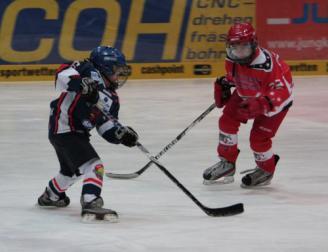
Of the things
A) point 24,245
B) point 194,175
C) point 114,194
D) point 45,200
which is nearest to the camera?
point 24,245

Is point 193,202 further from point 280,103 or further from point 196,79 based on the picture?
point 196,79

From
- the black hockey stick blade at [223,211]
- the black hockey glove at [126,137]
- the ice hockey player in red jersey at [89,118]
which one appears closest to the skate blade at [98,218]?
the ice hockey player in red jersey at [89,118]

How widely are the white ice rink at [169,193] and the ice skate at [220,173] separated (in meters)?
0.06

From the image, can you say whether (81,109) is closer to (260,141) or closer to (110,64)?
(110,64)

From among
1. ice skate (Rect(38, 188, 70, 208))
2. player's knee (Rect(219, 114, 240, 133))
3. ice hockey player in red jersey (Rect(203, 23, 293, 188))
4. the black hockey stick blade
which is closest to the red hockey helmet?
ice hockey player in red jersey (Rect(203, 23, 293, 188))

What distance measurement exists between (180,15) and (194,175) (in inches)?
218

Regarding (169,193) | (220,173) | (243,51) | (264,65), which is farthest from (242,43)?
(169,193)

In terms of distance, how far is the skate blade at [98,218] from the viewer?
13.7 feet

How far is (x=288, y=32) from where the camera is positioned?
11.0 meters

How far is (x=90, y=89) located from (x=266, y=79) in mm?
1357

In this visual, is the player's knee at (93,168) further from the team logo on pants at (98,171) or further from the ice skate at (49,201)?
the ice skate at (49,201)

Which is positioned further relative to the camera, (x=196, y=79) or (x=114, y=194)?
(x=196, y=79)

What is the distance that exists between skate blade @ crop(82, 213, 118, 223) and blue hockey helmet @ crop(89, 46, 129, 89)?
0.62m

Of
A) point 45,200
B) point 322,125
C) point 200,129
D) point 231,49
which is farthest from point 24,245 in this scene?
point 322,125
